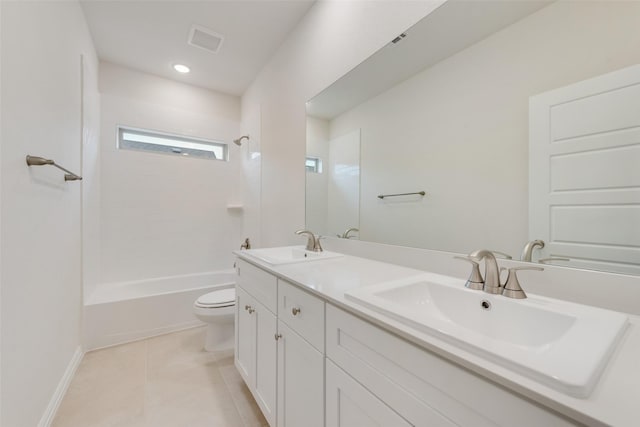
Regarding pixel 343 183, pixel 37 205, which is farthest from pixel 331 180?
pixel 37 205

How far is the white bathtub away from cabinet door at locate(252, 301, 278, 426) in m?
1.51

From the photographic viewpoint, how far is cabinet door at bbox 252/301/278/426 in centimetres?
117

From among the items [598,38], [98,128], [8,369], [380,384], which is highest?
[98,128]

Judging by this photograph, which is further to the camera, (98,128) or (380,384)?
(98,128)

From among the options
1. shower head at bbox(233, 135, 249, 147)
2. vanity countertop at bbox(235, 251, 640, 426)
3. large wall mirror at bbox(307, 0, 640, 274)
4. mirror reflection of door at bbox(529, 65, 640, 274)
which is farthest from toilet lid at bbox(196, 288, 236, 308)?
mirror reflection of door at bbox(529, 65, 640, 274)

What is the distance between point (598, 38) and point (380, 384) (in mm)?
1118

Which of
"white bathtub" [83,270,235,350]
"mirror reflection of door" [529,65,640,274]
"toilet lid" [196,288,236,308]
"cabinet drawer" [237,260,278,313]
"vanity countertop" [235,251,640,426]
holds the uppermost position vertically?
"mirror reflection of door" [529,65,640,274]

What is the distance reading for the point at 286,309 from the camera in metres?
1.08

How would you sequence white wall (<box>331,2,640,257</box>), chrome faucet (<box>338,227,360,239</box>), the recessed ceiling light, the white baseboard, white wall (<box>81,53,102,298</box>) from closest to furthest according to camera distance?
white wall (<box>331,2,640,257</box>) → the white baseboard → chrome faucet (<box>338,227,360,239</box>) → white wall (<box>81,53,102,298</box>) → the recessed ceiling light

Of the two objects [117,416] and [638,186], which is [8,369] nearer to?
[117,416]

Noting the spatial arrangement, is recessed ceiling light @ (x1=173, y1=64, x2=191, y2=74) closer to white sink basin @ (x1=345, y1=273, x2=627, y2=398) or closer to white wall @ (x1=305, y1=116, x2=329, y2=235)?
white wall @ (x1=305, y1=116, x2=329, y2=235)

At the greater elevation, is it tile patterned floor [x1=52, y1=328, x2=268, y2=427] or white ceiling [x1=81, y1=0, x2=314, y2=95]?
white ceiling [x1=81, y1=0, x2=314, y2=95]

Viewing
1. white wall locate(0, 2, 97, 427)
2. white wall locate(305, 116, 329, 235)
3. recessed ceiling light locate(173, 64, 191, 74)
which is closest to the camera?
white wall locate(0, 2, 97, 427)

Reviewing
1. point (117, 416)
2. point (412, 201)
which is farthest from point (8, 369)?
point (412, 201)
